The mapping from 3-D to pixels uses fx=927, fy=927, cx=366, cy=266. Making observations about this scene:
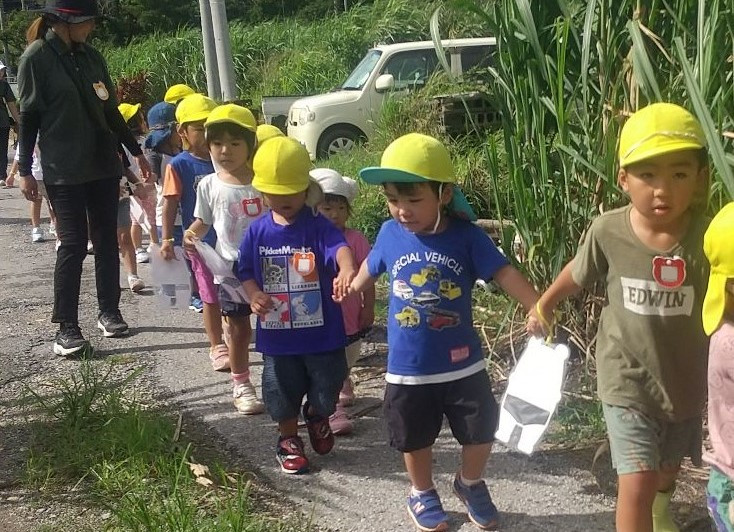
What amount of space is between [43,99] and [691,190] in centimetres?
349

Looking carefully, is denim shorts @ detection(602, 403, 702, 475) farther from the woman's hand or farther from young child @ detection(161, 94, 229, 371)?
the woman's hand

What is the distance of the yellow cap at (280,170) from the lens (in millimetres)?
3289

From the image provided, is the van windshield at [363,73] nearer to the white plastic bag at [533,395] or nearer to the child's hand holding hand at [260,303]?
the child's hand holding hand at [260,303]

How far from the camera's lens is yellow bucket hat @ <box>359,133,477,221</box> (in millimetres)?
2740

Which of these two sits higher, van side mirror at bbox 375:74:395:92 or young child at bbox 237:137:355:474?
van side mirror at bbox 375:74:395:92

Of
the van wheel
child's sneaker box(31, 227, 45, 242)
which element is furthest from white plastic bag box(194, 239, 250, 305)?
the van wheel

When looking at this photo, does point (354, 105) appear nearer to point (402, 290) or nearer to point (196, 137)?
point (196, 137)

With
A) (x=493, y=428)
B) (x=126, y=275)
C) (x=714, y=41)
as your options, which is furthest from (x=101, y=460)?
(x=126, y=275)

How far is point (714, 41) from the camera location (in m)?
2.74

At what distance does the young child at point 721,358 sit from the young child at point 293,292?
1451 mm

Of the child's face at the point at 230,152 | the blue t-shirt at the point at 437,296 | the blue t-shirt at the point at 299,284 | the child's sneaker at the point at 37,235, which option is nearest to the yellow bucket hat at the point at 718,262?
the blue t-shirt at the point at 437,296

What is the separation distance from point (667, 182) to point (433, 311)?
82cm

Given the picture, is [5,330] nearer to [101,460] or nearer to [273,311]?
[101,460]

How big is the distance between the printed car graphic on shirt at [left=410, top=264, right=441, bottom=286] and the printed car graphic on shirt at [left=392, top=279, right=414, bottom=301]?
0.02m
